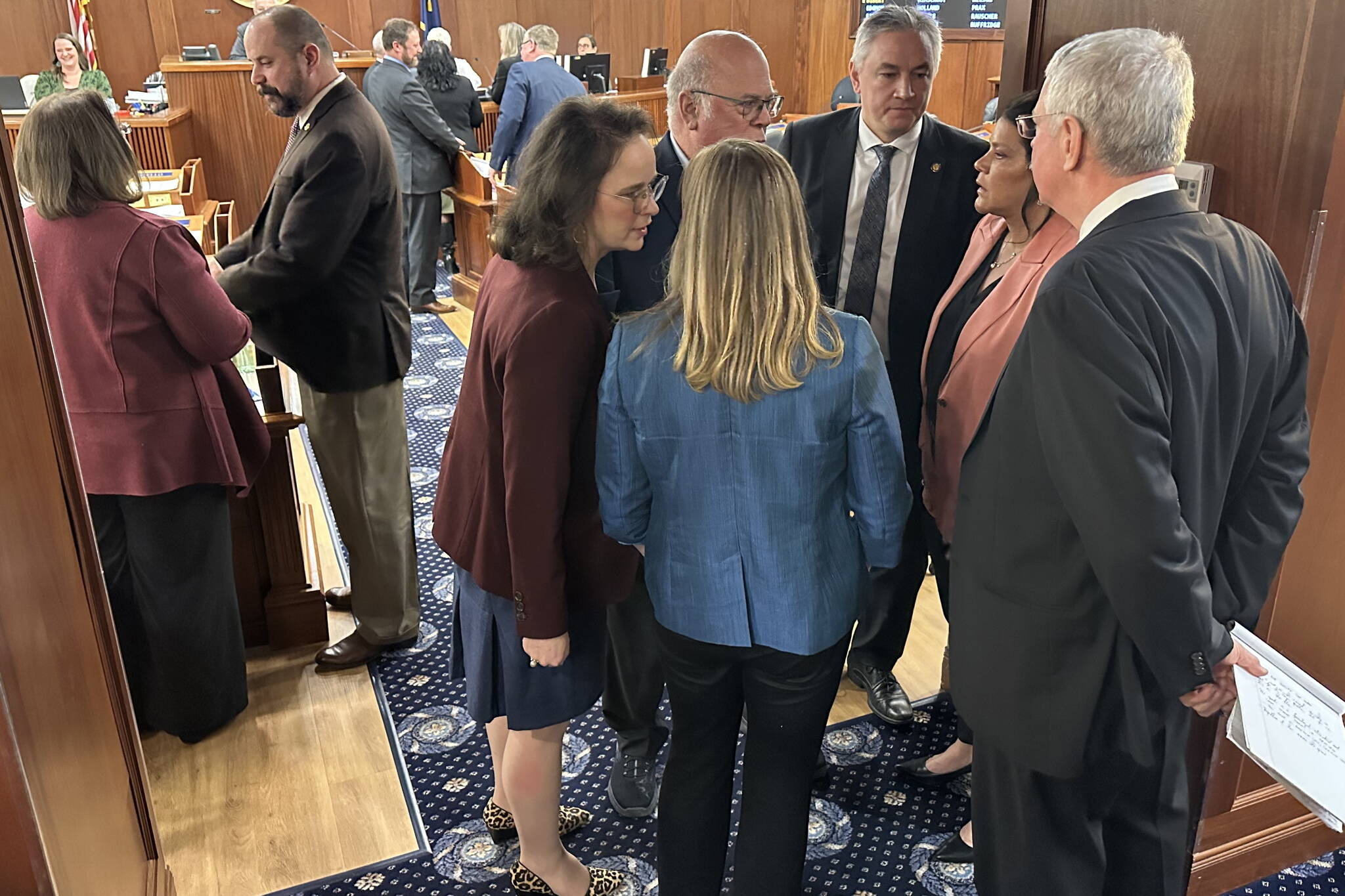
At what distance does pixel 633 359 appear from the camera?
5.30 ft

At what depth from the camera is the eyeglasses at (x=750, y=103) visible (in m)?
2.40

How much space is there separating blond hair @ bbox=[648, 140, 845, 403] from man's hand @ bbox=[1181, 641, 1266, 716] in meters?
0.71

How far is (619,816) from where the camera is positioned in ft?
8.14

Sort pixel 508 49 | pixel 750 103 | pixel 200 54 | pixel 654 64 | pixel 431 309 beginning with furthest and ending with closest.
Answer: pixel 654 64 → pixel 200 54 → pixel 508 49 → pixel 431 309 → pixel 750 103

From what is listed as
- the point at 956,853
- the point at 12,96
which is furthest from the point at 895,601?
the point at 12,96

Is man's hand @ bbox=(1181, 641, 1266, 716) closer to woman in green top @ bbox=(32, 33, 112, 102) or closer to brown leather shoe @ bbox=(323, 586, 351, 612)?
brown leather shoe @ bbox=(323, 586, 351, 612)

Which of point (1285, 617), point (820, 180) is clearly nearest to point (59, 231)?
point (820, 180)

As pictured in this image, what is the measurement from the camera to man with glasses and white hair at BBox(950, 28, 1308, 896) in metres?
1.41

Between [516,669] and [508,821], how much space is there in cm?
63

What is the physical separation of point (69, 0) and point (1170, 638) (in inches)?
446

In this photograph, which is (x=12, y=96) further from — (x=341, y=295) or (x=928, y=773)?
(x=928, y=773)

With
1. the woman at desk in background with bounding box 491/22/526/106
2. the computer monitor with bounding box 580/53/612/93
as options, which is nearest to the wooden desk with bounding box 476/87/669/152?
the computer monitor with bounding box 580/53/612/93

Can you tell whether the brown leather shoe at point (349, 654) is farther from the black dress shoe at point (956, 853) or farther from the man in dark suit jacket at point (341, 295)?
the black dress shoe at point (956, 853)

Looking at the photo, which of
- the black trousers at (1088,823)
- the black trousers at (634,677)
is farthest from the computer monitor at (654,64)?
the black trousers at (1088,823)
